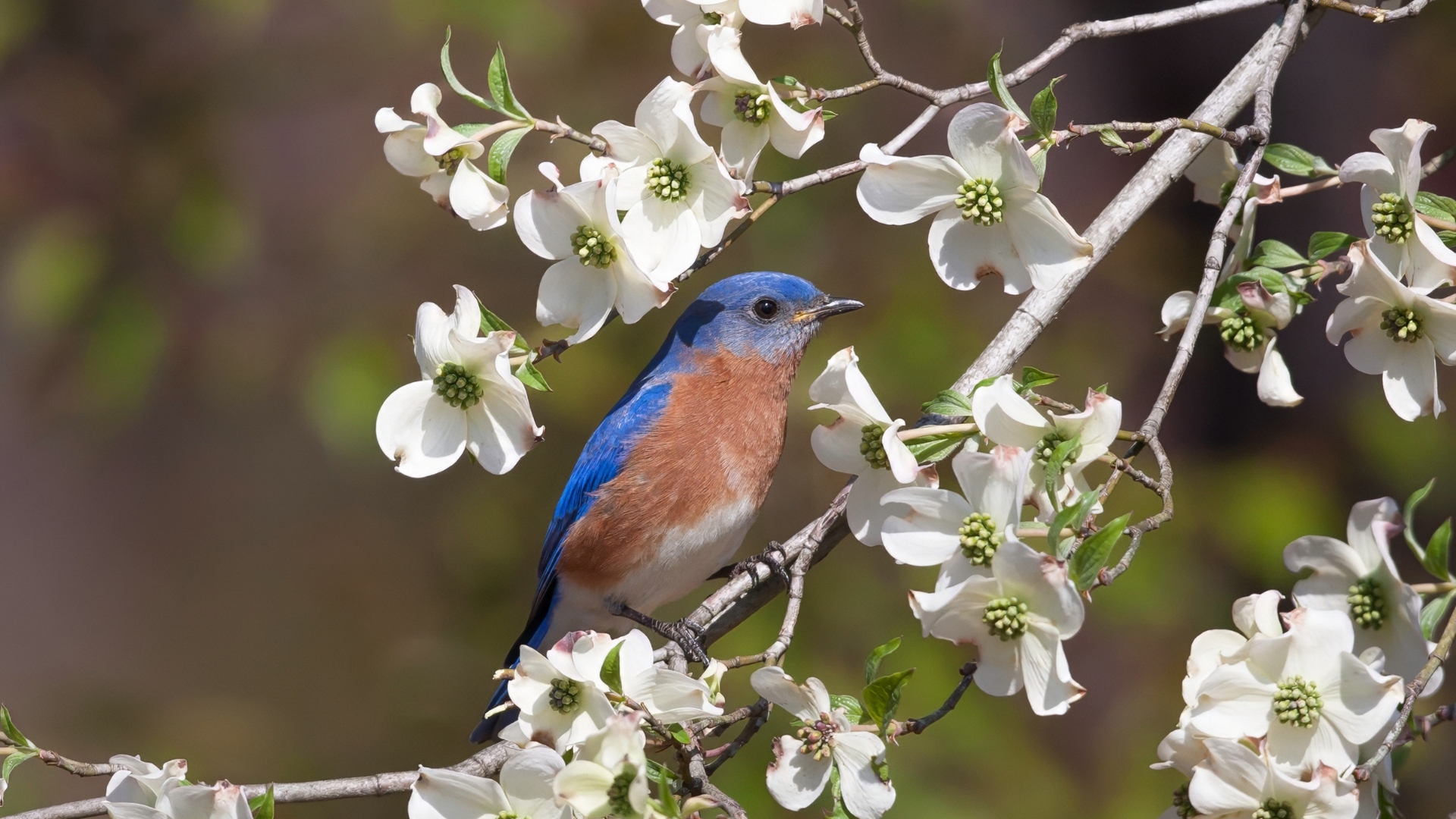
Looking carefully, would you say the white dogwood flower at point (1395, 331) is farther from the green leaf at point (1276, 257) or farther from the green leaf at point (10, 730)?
the green leaf at point (10, 730)

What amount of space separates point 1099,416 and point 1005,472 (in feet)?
0.52

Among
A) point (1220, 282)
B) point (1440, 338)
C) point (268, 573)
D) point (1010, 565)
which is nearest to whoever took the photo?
point (1010, 565)

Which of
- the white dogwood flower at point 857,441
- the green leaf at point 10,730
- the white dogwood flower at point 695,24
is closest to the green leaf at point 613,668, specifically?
the white dogwood flower at point 857,441

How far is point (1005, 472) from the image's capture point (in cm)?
144

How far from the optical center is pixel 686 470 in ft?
9.95

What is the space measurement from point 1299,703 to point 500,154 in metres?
1.35

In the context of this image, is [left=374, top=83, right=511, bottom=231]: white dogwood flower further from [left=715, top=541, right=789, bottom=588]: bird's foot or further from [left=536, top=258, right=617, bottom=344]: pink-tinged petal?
[left=715, top=541, right=789, bottom=588]: bird's foot

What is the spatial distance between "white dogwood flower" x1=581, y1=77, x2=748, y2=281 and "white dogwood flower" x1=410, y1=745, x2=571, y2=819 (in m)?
0.69

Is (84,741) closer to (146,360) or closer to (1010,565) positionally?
(146,360)

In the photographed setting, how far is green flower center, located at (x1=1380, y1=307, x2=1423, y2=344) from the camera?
1.69 metres

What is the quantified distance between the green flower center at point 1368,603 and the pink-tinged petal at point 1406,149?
0.56 meters

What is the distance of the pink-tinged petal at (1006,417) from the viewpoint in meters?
1.50

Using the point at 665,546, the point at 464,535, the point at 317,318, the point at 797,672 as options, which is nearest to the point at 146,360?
the point at 317,318

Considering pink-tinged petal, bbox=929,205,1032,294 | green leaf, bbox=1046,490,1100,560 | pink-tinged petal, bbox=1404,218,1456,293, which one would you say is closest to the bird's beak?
pink-tinged petal, bbox=929,205,1032,294
